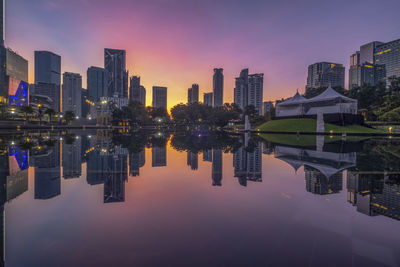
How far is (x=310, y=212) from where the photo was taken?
3977 mm

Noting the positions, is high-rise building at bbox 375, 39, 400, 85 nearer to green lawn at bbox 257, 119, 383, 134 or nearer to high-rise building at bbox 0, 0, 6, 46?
green lawn at bbox 257, 119, 383, 134

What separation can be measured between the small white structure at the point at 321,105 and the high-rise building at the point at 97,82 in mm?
174963

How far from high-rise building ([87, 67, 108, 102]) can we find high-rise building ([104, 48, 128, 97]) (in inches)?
311

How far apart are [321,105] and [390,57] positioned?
142103mm

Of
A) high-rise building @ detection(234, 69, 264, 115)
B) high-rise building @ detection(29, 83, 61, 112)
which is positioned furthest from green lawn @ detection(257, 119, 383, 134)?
high-rise building @ detection(29, 83, 61, 112)

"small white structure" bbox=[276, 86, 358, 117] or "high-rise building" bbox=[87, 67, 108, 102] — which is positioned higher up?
"high-rise building" bbox=[87, 67, 108, 102]

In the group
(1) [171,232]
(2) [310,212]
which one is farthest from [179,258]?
(2) [310,212]

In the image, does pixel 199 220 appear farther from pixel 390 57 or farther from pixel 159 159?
pixel 390 57

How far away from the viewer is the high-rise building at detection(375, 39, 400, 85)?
130250mm

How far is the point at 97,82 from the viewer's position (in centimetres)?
19050

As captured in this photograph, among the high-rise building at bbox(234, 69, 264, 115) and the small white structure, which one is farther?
the high-rise building at bbox(234, 69, 264, 115)

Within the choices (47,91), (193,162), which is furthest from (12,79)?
(47,91)

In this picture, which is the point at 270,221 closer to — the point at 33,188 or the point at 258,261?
the point at 258,261

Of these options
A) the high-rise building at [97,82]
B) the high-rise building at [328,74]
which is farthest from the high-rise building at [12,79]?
the high-rise building at [328,74]
